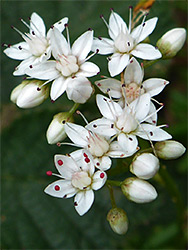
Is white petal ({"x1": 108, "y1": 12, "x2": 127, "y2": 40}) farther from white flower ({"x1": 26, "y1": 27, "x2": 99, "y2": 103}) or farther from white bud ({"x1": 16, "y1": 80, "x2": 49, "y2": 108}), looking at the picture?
white bud ({"x1": 16, "y1": 80, "x2": 49, "y2": 108})

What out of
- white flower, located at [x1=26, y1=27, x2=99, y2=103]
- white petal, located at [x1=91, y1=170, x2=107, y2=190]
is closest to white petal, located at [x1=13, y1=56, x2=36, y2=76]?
white flower, located at [x1=26, y1=27, x2=99, y2=103]

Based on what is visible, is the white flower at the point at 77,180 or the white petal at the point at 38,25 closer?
the white flower at the point at 77,180

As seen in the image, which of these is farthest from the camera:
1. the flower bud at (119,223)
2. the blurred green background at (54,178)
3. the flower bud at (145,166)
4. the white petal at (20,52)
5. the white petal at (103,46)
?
the blurred green background at (54,178)

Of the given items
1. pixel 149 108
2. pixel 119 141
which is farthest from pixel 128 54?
pixel 119 141

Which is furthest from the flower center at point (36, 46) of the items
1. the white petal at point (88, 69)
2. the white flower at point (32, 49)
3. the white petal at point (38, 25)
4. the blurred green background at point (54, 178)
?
the blurred green background at point (54, 178)

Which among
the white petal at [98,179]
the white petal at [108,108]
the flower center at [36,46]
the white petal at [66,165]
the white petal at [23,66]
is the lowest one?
the white petal at [98,179]

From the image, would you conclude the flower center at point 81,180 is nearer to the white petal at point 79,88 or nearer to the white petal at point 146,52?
the white petal at point 79,88

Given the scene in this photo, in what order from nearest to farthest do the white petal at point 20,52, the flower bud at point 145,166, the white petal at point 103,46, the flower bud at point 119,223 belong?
the flower bud at point 145,166, the flower bud at point 119,223, the white petal at point 103,46, the white petal at point 20,52
